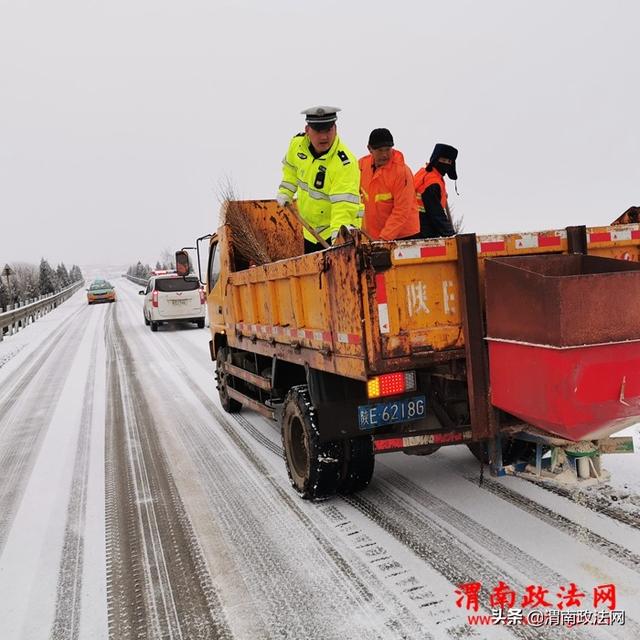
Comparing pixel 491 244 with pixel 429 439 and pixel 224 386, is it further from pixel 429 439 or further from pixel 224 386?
pixel 224 386

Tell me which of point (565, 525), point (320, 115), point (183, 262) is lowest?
point (565, 525)

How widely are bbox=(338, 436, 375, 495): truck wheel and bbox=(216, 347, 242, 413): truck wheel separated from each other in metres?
3.26

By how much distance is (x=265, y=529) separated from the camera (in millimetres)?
3863

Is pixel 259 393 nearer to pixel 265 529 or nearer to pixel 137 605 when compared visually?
pixel 265 529


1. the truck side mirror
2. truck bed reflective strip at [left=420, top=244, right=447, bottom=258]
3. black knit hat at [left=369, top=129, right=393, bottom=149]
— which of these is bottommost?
truck bed reflective strip at [left=420, top=244, right=447, bottom=258]

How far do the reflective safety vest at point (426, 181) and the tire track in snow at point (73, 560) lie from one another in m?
3.80

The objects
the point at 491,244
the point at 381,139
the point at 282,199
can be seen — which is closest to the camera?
the point at 491,244

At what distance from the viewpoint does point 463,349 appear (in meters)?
3.56

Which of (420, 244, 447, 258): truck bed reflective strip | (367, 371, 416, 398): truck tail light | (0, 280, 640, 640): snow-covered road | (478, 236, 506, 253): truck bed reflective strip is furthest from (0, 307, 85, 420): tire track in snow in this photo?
(478, 236, 506, 253): truck bed reflective strip

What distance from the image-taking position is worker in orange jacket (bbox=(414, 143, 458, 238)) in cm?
538

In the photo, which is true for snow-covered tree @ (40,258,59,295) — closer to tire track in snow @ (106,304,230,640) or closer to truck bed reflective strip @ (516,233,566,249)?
tire track in snow @ (106,304,230,640)

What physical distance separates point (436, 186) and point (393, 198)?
0.42 meters

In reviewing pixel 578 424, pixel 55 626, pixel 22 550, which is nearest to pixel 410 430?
pixel 578 424

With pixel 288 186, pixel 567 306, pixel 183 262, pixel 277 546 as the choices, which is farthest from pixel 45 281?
pixel 567 306
